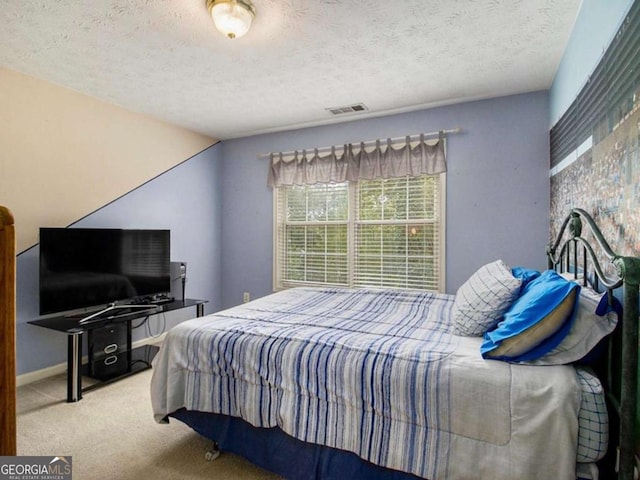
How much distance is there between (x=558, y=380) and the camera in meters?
1.24

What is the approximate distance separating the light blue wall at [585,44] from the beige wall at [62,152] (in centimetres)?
381

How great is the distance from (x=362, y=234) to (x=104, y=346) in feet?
8.94

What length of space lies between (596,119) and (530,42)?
941mm

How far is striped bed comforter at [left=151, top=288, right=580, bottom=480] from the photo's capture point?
4.05ft

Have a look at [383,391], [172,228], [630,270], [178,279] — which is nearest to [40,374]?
[178,279]

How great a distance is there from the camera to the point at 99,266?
3029 millimetres

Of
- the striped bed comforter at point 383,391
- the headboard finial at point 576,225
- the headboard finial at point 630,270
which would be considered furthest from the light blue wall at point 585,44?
the striped bed comforter at point 383,391

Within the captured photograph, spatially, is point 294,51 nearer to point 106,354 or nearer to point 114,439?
point 114,439

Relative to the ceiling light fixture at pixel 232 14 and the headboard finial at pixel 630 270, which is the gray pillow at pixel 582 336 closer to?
the headboard finial at pixel 630 270

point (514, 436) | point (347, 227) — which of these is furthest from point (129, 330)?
point (514, 436)

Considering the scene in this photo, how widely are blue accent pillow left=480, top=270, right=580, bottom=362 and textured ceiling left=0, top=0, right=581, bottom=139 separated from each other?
1.65 m

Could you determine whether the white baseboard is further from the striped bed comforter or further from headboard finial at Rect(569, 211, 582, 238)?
headboard finial at Rect(569, 211, 582, 238)

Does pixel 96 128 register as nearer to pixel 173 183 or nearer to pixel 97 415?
pixel 173 183

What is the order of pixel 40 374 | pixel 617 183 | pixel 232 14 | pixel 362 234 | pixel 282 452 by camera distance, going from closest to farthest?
pixel 617 183, pixel 282 452, pixel 232 14, pixel 40 374, pixel 362 234
